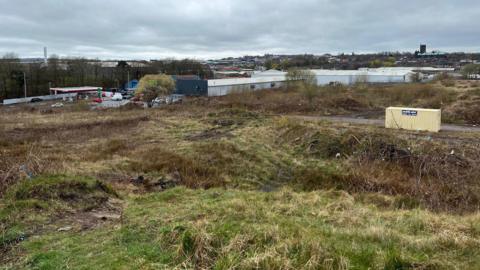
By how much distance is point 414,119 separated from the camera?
25703 millimetres

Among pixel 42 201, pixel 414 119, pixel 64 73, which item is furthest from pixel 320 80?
pixel 42 201

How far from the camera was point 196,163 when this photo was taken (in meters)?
16.5

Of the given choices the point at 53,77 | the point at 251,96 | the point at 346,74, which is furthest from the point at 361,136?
the point at 53,77

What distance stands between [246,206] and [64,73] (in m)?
84.4

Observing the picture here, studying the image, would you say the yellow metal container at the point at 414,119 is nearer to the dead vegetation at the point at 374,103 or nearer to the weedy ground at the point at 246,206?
the weedy ground at the point at 246,206

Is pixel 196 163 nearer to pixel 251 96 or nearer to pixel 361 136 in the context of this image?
pixel 361 136

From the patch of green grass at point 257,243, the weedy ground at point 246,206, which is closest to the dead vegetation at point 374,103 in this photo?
the weedy ground at point 246,206

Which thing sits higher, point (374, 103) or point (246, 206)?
point (374, 103)

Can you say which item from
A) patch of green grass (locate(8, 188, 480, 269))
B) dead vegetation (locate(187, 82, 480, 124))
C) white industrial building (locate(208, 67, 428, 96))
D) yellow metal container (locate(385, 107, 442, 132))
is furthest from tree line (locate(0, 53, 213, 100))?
patch of green grass (locate(8, 188, 480, 269))

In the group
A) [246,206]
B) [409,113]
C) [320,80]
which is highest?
[320,80]

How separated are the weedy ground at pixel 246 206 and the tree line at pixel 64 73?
5501 centimetres

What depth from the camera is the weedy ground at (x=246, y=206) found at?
15.9 feet

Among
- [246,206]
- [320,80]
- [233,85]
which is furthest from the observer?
[320,80]

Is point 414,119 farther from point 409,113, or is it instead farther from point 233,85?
point 233,85
